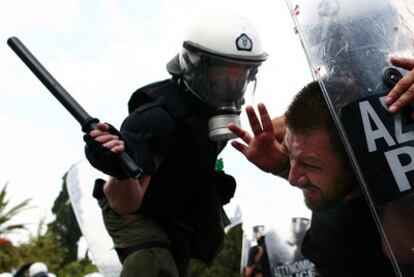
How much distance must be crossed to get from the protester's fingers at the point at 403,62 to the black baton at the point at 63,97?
92 centimetres

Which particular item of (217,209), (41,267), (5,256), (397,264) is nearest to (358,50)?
(397,264)

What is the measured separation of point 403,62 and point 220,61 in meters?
1.34

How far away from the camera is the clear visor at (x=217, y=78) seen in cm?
272

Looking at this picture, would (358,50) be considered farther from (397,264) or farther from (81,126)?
(81,126)

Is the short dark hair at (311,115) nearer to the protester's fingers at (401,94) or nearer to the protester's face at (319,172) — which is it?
the protester's face at (319,172)

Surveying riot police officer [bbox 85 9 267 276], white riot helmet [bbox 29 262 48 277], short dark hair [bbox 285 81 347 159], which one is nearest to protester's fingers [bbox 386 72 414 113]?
short dark hair [bbox 285 81 347 159]

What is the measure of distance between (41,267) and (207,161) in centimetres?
453

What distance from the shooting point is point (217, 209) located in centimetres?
288

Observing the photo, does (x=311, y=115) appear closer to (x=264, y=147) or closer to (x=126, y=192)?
(x=264, y=147)

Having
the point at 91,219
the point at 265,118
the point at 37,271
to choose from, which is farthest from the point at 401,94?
the point at 37,271

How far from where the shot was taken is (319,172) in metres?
1.69

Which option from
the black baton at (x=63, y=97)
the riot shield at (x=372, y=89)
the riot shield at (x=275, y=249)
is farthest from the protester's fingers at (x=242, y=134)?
the riot shield at (x=275, y=249)

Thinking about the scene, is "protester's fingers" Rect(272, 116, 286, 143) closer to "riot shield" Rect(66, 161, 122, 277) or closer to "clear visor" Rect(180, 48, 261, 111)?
"clear visor" Rect(180, 48, 261, 111)

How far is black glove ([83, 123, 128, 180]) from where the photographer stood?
219 cm
